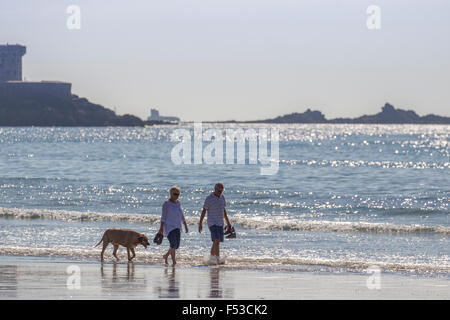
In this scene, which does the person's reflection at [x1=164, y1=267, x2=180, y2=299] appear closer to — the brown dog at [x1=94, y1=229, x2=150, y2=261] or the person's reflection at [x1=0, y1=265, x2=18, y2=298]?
the brown dog at [x1=94, y1=229, x2=150, y2=261]

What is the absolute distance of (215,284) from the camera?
12.1 m

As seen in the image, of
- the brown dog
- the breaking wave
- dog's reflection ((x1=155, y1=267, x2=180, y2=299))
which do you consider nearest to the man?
the brown dog

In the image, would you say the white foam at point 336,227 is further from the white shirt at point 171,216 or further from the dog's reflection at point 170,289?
the dog's reflection at point 170,289

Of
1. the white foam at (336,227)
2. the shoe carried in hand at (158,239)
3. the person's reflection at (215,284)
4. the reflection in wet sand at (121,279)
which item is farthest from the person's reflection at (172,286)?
the white foam at (336,227)

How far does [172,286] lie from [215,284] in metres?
0.70

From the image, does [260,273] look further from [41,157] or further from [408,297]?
[41,157]

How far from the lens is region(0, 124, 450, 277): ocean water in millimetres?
16438

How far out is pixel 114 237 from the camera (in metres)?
14.9

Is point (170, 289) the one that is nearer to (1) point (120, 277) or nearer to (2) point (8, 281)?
(1) point (120, 277)

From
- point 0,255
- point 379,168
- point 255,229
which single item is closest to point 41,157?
point 379,168

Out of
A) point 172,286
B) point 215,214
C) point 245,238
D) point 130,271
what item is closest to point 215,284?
point 172,286

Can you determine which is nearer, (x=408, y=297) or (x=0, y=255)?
→ (x=408, y=297)

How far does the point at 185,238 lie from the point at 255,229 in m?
3.29
